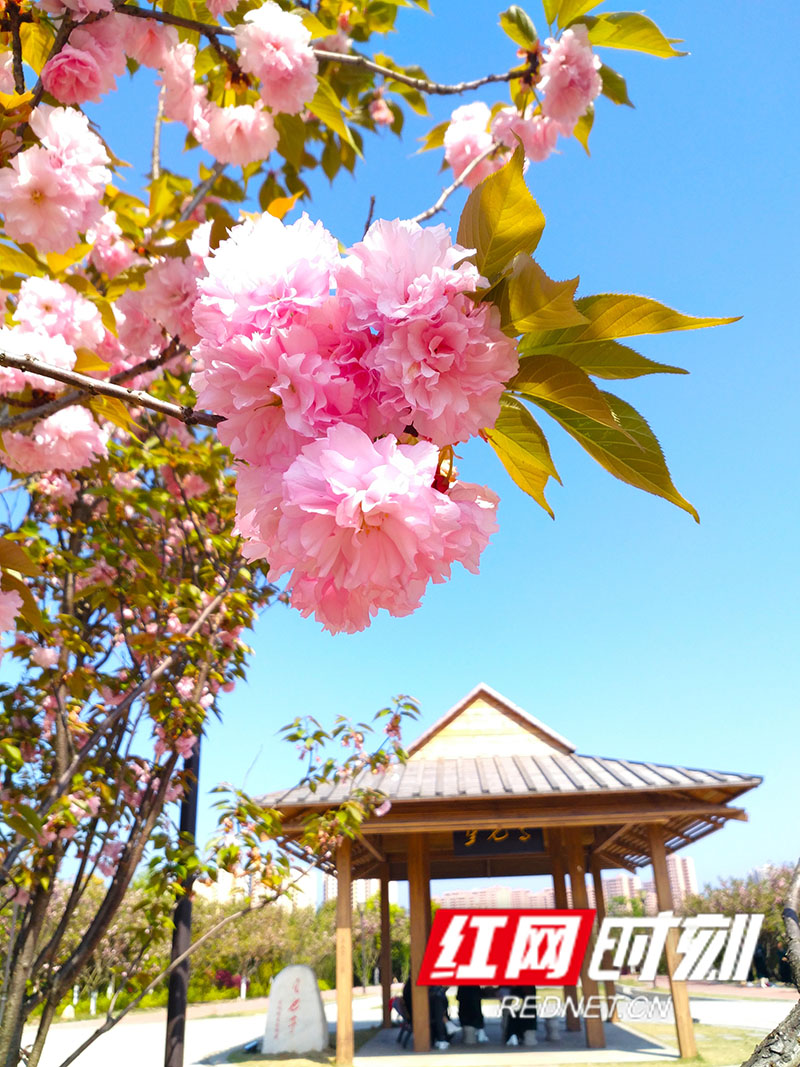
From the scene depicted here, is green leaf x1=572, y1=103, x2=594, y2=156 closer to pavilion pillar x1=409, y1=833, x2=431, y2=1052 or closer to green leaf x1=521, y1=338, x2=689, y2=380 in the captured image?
green leaf x1=521, y1=338, x2=689, y2=380

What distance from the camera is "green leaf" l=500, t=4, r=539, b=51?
6.66 ft

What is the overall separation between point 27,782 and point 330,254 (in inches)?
145

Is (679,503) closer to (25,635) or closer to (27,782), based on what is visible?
(25,635)

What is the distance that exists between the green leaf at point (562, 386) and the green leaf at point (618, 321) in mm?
29

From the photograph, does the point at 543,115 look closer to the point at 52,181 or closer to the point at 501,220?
the point at 52,181

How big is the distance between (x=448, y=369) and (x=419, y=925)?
33.2 ft

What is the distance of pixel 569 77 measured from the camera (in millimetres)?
1906

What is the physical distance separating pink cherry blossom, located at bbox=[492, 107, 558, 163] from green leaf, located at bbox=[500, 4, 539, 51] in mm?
204

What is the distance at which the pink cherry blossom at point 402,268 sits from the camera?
532mm

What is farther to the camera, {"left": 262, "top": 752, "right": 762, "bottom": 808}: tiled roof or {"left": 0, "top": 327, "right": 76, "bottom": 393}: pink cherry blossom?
{"left": 262, "top": 752, "right": 762, "bottom": 808}: tiled roof

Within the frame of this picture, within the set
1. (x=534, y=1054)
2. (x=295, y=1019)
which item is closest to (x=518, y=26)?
(x=534, y=1054)

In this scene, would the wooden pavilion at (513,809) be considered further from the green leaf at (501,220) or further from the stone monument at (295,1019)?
the green leaf at (501,220)

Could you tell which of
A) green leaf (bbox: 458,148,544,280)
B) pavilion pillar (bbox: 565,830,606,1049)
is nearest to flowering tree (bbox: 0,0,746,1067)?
green leaf (bbox: 458,148,544,280)

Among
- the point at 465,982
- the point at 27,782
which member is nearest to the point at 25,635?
the point at 27,782
